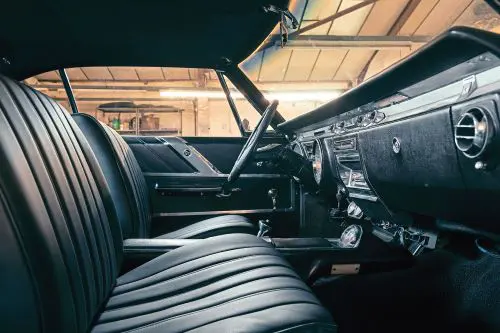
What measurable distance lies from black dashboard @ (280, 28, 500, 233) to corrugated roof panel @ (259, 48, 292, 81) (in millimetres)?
5020

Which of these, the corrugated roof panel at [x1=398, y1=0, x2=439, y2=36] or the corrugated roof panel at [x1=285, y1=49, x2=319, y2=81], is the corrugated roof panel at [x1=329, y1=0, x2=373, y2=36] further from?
the corrugated roof panel at [x1=398, y1=0, x2=439, y2=36]

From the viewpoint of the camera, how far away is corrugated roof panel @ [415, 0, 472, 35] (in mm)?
5483

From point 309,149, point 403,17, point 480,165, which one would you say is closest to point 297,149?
point 309,149

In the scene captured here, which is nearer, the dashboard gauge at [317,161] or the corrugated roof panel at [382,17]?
the dashboard gauge at [317,161]

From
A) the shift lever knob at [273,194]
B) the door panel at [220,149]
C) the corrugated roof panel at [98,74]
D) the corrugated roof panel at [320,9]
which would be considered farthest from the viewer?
the corrugated roof panel at [98,74]

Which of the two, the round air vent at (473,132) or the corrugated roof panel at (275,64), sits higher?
the corrugated roof panel at (275,64)

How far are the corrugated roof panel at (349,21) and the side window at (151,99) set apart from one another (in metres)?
2.12

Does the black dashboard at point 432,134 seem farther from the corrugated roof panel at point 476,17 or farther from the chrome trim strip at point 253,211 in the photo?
the corrugated roof panel at point 476,17

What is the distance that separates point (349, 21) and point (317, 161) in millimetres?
4779

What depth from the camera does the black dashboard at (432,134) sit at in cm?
81

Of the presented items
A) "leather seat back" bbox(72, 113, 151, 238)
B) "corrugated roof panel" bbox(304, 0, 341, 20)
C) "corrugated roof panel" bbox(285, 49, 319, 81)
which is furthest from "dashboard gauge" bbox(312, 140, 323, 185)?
"corrugated roof panel" bbox(285, 49, 319, 81)

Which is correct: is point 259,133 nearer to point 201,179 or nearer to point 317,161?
point 317,161

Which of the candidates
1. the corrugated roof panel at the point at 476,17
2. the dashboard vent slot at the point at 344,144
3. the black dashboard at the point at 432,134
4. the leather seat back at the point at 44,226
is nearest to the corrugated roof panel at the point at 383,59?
the corrugated roof panel at the point at 476,17

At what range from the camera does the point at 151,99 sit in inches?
333
